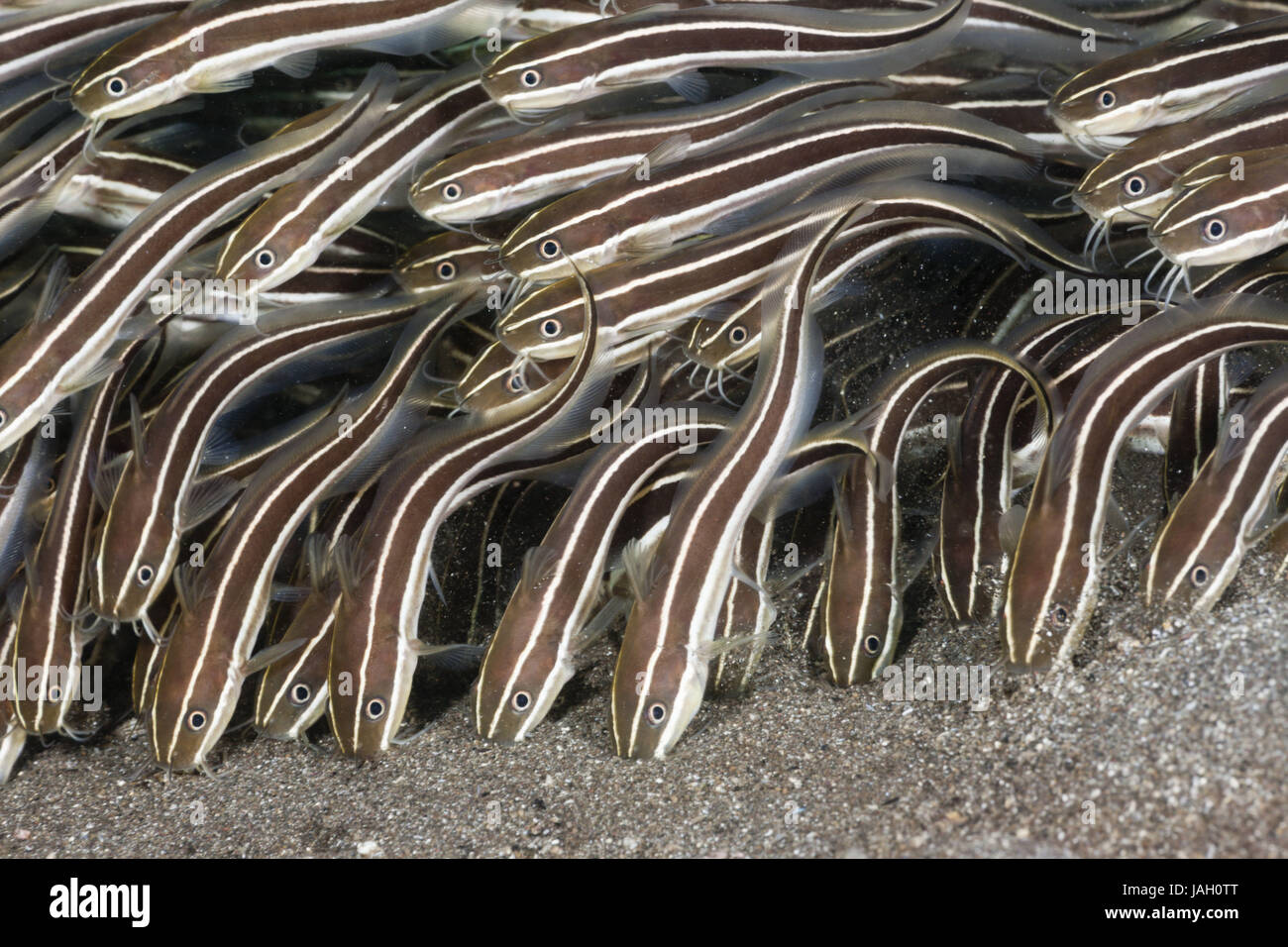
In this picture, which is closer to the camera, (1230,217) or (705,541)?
(1230,217)

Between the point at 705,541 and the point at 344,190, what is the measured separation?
5.70 ft

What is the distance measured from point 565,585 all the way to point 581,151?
4.89 ft

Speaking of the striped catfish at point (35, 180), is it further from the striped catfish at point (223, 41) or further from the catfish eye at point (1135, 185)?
the catfish eye at point (1135, 185)

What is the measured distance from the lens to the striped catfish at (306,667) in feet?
10.5

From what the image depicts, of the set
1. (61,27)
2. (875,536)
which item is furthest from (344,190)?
(875,536)

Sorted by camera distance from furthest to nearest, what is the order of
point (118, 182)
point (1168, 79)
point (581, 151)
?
point (118, 182) → point (581, 151) → point (1168, 79)

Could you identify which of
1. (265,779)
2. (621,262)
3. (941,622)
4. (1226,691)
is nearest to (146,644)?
(265,779)

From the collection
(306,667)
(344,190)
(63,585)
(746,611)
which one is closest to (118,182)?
(344,190)

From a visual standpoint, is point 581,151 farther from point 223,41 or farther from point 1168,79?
point 1168,79

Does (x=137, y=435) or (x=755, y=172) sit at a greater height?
(x=755, y=172)

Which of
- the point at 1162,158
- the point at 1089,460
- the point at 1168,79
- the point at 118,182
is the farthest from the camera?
the point at 118,182

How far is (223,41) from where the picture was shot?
309 cm

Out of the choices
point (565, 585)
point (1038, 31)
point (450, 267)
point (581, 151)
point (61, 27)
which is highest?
point (61, 27)
